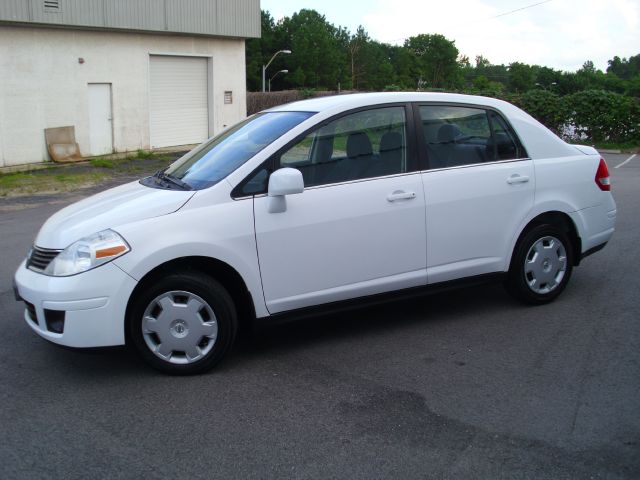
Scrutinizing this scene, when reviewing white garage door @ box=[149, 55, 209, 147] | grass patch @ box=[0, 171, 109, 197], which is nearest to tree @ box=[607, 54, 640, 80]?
white garage door @ box=[149, 55, 209, 147]

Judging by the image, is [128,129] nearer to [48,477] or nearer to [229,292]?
[229,292]

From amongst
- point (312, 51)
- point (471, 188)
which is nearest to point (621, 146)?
point (471, 188)

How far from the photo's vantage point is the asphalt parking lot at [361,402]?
3.67 meters

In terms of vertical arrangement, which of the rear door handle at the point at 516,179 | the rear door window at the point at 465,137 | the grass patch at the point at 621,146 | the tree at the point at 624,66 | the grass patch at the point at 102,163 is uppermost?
the tree at the point at 624,66

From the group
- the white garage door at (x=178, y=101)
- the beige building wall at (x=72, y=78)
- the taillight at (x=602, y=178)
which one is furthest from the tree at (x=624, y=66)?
the taillight at (x=602, y=178)

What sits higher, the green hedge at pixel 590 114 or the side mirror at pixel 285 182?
the green hedge at pixel 590 114

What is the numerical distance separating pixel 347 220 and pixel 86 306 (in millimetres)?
1816

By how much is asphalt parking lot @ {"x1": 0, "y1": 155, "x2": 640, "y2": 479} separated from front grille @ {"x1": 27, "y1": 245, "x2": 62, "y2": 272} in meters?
0.64

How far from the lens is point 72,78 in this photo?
68.4 feet

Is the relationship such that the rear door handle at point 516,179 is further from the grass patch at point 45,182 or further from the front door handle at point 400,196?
the grass patch at point 45,182

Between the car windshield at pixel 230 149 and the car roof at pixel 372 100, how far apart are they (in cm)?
12

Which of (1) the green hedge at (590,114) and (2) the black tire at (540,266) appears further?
(1) the green hedge at (590,114)

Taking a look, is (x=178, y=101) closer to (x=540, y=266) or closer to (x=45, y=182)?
(x=45, y=182)

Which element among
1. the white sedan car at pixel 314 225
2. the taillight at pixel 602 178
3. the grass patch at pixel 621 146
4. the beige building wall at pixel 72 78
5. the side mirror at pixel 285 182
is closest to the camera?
the white sedan car at pixel 314 225
